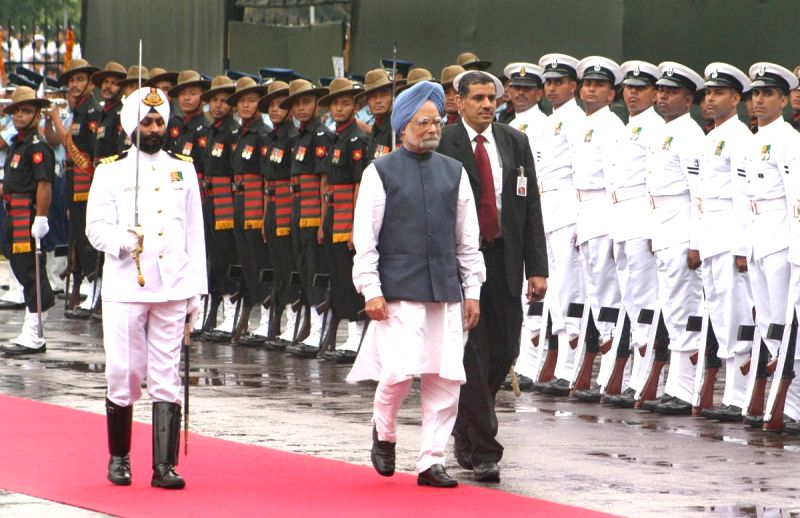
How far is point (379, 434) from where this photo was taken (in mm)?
10016

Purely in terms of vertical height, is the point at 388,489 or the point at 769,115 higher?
the point at 769,115

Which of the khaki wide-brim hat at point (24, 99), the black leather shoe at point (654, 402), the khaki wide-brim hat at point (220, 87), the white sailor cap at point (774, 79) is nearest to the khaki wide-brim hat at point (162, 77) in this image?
the khaki wide-brim hat at point (220, 87)

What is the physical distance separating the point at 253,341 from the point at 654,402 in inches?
220

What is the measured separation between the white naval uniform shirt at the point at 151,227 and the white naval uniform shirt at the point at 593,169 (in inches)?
178

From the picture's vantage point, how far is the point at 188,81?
1880 cm

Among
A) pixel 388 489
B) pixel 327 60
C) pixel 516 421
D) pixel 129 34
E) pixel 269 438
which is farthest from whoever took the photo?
pixel 129 34

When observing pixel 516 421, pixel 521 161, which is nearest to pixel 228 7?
pixel 516 421

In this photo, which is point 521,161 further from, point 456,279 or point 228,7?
point 228,7

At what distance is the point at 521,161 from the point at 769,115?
8.45 feet

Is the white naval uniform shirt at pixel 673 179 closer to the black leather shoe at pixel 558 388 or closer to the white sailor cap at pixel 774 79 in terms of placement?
the white sailor cap at pixel 774 79

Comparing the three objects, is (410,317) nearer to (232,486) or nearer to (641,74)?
(232,486)

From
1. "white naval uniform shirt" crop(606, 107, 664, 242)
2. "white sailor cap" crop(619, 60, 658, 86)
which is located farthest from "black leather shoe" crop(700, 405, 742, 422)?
"white sailor cap" crop(619, 60, 658, 86)

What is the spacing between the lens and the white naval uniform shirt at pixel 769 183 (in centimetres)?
1214

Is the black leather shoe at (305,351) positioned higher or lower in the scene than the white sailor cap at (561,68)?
lower
